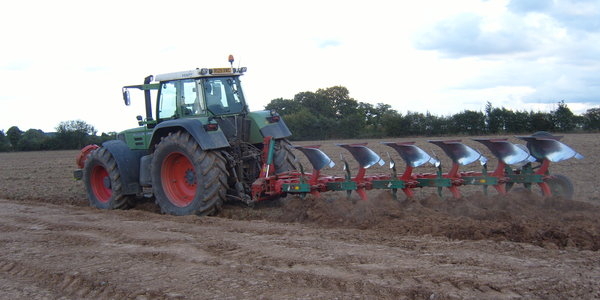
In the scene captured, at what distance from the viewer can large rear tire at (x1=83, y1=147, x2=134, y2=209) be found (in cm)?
823

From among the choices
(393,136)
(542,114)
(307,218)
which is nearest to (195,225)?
(307,218)

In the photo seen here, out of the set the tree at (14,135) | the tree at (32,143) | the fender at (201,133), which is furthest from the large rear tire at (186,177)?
the tree at (14,135)

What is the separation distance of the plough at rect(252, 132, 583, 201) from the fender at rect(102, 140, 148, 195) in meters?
2.22

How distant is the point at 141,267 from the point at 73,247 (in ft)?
4.20

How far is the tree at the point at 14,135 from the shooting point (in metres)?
37.0

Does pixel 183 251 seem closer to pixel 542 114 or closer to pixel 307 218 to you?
pixel 307 218

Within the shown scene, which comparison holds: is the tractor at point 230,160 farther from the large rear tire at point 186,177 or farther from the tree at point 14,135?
the tree at point 14,135

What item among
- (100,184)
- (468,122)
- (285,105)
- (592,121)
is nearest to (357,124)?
(468,122)

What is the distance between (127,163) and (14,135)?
33644 millimetres

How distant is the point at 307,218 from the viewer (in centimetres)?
651

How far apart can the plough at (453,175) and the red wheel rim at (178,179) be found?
111 centimetres

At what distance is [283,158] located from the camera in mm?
7797

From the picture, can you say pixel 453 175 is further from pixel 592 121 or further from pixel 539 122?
pixel 592 121

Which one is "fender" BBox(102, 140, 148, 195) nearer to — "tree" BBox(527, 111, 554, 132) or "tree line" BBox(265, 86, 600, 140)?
"tree line" BBox(265, 86, 600, 140)
